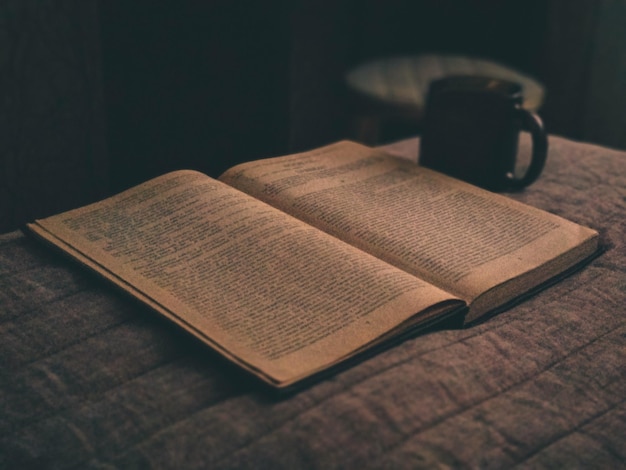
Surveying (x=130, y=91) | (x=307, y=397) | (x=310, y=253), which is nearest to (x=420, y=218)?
(x=310, y=253)

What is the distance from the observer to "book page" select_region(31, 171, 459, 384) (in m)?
0.53

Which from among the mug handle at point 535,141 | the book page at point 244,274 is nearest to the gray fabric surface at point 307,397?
the book page at point 244,274

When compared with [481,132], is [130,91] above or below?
below

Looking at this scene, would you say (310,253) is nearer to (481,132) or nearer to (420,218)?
(420,218)

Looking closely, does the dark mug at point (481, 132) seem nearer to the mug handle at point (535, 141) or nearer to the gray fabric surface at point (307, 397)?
the mug handle at point (535, 141)

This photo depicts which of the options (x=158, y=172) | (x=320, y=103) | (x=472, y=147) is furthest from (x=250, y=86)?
(x=472, y=147)

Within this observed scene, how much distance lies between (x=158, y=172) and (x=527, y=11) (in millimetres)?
1066

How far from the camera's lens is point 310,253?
624 mm

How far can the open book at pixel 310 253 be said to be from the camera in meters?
0.54

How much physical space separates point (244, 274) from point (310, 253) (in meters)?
0.06

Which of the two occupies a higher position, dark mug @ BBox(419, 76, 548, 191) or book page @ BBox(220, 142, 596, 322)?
dark mug @ BBox(419, 76, 548, 191)

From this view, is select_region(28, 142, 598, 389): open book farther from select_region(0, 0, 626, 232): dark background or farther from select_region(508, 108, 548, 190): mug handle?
select_region(0, 0, 626, 232): dark background

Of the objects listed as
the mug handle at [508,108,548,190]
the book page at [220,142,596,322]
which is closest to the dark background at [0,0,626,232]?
the book page at [220,142,596,322]

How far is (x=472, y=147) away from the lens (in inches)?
34.0
